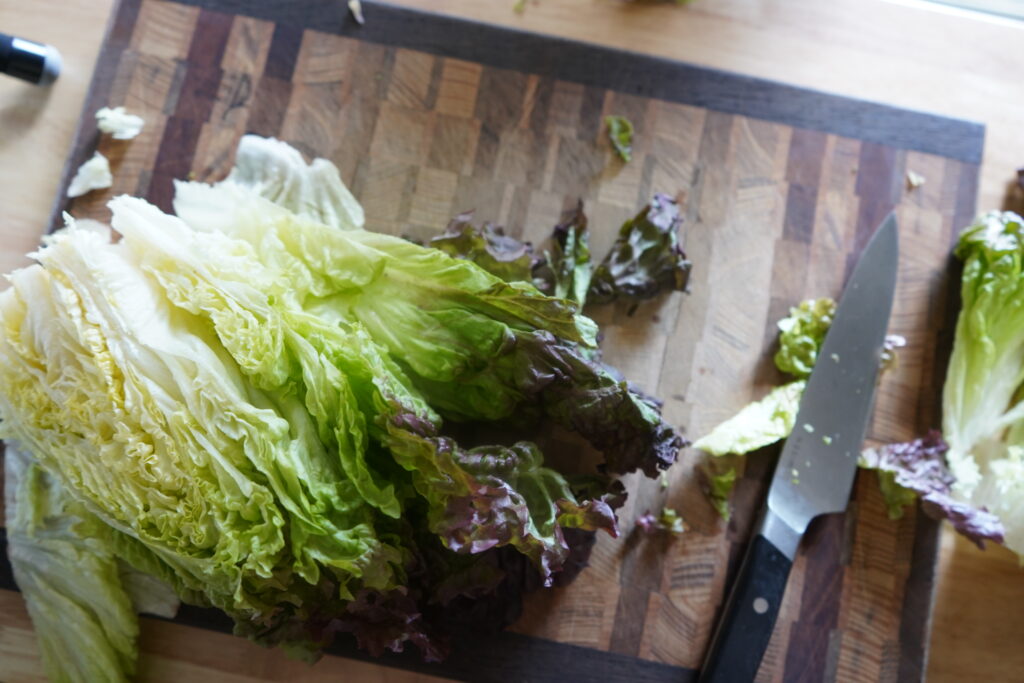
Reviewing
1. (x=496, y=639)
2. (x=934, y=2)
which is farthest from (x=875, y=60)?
(x=496, y=639)

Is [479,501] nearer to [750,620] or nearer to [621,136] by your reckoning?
[750,620]

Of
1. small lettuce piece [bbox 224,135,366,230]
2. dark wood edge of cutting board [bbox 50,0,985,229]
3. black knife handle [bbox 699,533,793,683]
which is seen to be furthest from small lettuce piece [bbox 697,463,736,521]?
small lettuce piece [bbox 224,135,366,230]

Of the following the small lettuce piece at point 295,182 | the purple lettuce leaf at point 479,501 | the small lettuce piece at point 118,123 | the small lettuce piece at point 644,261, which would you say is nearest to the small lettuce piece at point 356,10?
the small lettuce piece at point 295,182

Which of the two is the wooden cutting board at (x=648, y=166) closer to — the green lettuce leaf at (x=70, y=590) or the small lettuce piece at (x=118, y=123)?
the small lettuce piece at (x=118, y=123)

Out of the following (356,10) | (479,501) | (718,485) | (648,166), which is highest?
(356,10)

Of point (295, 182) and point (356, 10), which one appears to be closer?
point (295, 182)

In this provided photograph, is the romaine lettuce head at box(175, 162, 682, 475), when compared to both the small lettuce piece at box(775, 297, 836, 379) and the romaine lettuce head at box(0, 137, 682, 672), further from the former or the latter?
the small lettuce piece at box(775, 297, 836, 379)

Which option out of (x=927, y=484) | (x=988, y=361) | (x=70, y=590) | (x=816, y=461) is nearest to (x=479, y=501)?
(x=816, y=461)
